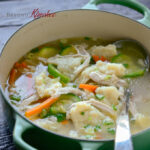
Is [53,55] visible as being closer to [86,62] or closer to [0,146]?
[86,62]

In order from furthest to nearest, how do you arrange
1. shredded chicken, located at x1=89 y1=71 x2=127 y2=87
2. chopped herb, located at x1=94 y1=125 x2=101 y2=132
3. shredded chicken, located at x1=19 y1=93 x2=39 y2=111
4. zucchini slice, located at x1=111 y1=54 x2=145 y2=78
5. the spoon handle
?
zucchini slice, located at x1=111 y1=54 x2=145 y2=78
shredded chicken, located at x1=89 y1=71 x2=127 y2=87
shredded chicken, located at x1=19 y1=93 x2=39 y2=111
chopped herb, located at x1=94 y1=125 x2=101 y2=132
the spoon handle

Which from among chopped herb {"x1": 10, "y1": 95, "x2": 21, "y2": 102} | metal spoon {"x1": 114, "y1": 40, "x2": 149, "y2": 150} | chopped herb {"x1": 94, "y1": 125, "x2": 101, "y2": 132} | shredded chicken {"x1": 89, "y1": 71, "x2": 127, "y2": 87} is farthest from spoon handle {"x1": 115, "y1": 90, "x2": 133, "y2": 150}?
chopped herb {"x1": 10, "y1": 95, "x2": 21, "y2": 102}

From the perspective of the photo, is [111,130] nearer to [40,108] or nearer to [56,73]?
[40,108]

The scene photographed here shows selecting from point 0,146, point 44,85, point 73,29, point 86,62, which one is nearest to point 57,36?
point 73,29

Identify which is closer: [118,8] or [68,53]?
[68,53]

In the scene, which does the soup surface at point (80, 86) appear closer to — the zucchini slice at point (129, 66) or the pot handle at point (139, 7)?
the zucchini slice at point (129, 66)

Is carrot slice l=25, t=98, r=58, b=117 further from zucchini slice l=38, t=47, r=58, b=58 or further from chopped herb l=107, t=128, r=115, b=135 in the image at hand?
zucchini slice l=38, t=47, r=58, b=58
